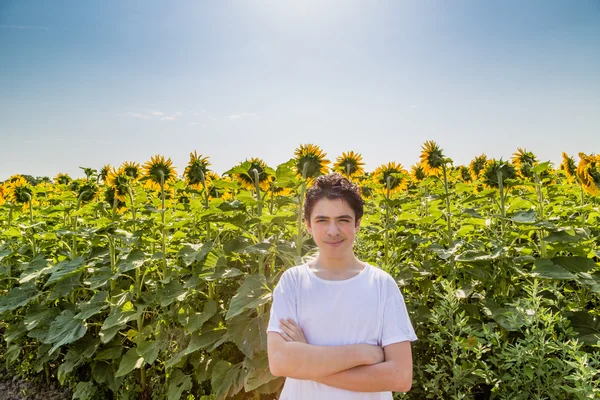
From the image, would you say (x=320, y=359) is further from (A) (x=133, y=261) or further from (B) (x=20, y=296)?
(B) (x=20, y=296)

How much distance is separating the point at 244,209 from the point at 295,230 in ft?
1.08

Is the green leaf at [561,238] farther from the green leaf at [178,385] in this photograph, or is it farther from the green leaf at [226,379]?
the green leaf at [178,385]

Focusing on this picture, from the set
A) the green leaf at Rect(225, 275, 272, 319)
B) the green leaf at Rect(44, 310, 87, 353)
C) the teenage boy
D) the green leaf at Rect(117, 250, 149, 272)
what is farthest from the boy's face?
the green leaf at Rect(44, 310, 87, 353)

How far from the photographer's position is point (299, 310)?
1.61 metres

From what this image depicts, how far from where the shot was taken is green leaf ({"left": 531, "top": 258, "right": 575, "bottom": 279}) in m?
2.36

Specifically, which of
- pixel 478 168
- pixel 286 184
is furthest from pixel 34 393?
pixel 478 168

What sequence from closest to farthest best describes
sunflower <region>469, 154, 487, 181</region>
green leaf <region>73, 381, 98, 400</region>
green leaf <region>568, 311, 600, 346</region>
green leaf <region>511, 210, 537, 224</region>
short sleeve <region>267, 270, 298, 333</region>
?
short sleeve <region>267, 270, 298, 333</region>, green leaf <region>568, 311, 600, 346</region>, green leaf <region>511, 210, 537, 224</region>, green leaf <region>73, 381, 98, 400</region>, sunflower <region>469, 154, 487, 181</region>

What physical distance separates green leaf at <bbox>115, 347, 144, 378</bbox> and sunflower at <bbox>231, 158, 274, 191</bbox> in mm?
1414

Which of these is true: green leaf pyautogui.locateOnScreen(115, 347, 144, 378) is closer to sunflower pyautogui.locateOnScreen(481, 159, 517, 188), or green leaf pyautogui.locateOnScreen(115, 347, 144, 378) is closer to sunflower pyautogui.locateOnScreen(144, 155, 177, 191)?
sunflower pyautogui.locateOnScreen(144, 155, 177, 191)

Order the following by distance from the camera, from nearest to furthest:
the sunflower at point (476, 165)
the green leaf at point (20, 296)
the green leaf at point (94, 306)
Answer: the green leaf at point (94, 306)
the green leaf at point (20, 296)
the sunflower at point (476, 165)

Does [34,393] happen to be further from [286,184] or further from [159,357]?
[286,184]

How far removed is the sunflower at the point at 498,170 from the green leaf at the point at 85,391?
3.20 meters

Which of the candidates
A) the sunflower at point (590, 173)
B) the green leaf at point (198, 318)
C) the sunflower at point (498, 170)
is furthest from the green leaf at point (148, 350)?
the sunflower at point (590, 173)

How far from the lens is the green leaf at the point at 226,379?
2.59 m
